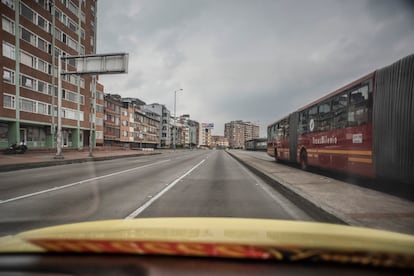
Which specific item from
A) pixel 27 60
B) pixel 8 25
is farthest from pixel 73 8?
pixel 8 25

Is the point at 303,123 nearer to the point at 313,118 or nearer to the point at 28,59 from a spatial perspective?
the point at 313,118

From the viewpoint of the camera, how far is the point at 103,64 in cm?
2278

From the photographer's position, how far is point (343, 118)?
10828 millimetres

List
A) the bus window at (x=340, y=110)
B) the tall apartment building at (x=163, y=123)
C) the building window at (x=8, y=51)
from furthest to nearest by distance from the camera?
the tall apartment building at (x=163, y=123) → the building window at (x=8, y=51) → the bus window at (x=340, y=110)

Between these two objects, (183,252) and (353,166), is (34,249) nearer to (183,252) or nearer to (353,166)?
(183,252)

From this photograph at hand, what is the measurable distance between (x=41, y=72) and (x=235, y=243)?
138 ft

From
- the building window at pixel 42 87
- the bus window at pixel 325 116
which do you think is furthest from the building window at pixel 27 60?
the bus window at pixel 325 116

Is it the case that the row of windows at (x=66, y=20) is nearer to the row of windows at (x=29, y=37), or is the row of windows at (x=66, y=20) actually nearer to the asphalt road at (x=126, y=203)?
the row of windows at (x=29, y=37)

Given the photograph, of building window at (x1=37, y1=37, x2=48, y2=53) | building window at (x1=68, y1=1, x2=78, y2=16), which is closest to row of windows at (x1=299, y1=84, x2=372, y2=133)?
building window at (x1=37, y1=37, x2=48, y2=53)

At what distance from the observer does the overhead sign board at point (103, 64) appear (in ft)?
72.7

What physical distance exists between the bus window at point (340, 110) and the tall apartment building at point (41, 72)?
22.6 metres

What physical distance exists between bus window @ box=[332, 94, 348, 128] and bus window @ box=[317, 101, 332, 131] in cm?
51

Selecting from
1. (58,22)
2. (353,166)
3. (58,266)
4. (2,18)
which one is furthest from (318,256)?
(58,22)

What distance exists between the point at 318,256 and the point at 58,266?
155 centimetres
